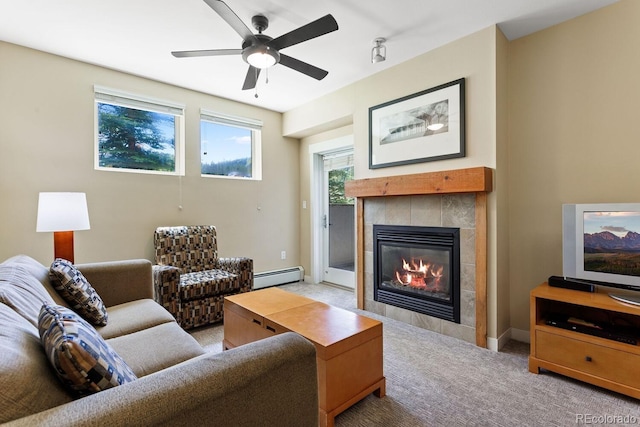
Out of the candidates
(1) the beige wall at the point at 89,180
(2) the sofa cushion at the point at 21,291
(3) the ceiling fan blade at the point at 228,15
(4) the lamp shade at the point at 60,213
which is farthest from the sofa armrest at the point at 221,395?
(1) the beige wall at the point at 89,180

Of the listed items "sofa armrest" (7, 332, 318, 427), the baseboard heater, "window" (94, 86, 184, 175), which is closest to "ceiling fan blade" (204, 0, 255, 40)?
"sofa armrest" (7, 332, 318, 427)

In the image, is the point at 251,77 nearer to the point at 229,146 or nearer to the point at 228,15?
the point at 228,15

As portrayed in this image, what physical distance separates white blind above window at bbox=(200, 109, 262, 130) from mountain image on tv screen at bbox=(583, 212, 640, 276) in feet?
12.4

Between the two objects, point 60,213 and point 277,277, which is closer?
point 60,213

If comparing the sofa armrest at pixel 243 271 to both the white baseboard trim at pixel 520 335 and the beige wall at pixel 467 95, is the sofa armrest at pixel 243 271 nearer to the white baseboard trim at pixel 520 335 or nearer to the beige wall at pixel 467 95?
the beige wall at pixel 467 95

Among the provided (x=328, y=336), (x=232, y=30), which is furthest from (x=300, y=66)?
(x=328, y=336)

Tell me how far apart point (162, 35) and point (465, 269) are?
3.26m

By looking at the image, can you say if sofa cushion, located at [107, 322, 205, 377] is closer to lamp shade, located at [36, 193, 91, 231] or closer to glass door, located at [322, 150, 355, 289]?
lamp shade, located at [36, 193, 91, 231]

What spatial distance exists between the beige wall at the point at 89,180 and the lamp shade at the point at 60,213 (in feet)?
1.89

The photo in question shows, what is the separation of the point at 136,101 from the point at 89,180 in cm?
98

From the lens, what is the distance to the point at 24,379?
70 centimetres

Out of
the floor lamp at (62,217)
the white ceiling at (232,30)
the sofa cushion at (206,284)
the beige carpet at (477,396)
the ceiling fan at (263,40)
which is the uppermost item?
the white ceiling at (232,30)

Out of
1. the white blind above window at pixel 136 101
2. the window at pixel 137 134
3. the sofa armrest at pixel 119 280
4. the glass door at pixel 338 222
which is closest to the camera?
the sofa armrest at pixel 119 280

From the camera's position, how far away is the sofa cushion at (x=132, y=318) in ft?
5.86
